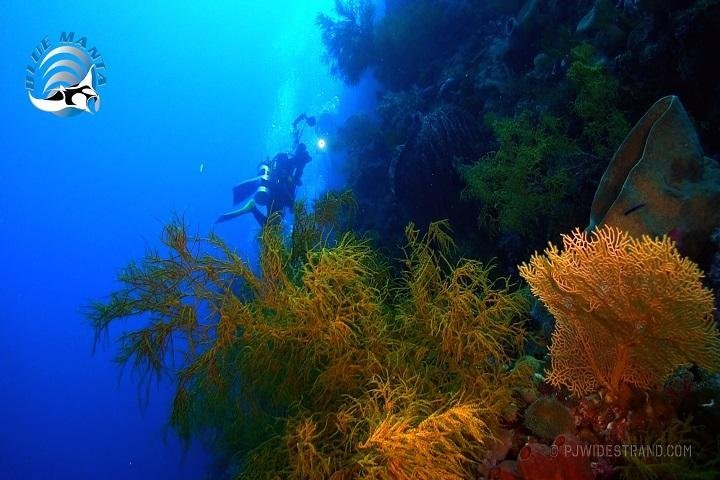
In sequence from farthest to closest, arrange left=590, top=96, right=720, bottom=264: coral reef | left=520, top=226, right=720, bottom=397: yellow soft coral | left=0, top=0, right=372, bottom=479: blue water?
left=0, top=0, right=372, bottom=479: blue water → left=590, top=96, right=720, bottom=264: coral reef → left=520, top=226, right=720, bottom=397: yellow soft coral

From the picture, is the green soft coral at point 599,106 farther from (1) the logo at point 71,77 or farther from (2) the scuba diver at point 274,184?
(2) the scuba diver at point 274,184

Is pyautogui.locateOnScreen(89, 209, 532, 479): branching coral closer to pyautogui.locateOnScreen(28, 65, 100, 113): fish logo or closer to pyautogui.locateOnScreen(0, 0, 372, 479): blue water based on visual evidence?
pyautogui.locateOnScreen(28, 65, 100, 113): fish logo

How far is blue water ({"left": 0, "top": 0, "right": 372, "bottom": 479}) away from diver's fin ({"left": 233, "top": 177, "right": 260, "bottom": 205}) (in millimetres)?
45092

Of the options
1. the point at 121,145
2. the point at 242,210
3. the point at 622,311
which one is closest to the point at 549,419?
the point at 622,311

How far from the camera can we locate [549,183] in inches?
226

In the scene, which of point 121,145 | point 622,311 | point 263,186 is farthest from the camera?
point 121,145

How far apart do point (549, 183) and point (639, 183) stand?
2.40m

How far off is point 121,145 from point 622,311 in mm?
117053

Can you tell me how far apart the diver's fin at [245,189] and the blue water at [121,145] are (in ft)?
148

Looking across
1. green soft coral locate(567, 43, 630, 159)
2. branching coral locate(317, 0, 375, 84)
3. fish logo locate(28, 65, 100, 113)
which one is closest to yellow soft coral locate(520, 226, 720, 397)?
green soft coral locate(567, 43, 630, 159)

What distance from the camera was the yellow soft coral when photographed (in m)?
2.18

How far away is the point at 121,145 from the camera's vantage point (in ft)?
327

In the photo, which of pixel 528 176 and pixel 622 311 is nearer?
pixel 622 311

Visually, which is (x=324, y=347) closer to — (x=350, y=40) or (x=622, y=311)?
(x=622, y=311)
